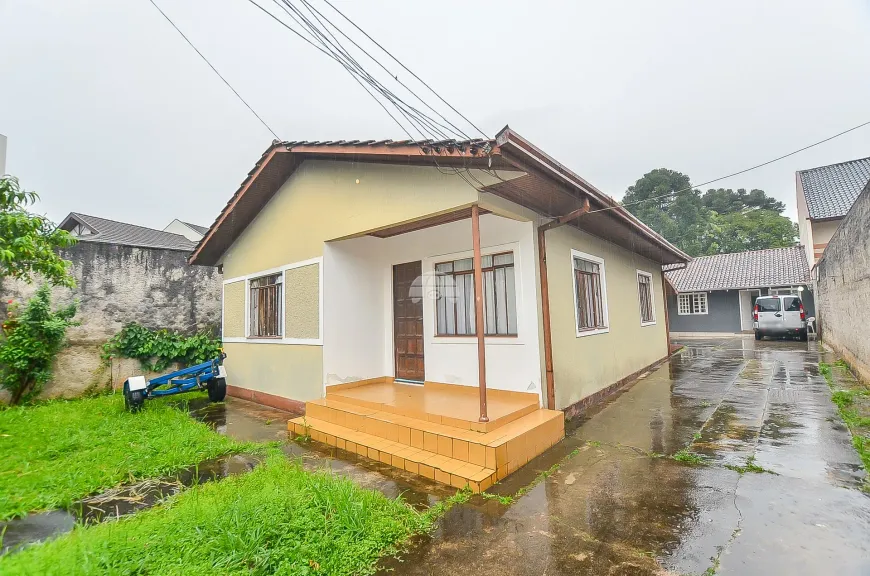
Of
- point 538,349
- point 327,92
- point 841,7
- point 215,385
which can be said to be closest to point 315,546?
point 538,349

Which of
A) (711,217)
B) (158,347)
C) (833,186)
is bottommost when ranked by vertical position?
(158,347)

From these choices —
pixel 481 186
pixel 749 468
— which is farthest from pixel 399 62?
pixel 749 468

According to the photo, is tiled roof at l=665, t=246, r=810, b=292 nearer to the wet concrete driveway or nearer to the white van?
the white van

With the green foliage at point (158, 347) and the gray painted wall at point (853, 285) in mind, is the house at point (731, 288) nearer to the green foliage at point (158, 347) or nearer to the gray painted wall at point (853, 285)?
the gray painted wall at point (853, 285)

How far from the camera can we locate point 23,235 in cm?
458

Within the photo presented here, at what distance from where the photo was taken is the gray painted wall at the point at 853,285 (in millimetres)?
5906

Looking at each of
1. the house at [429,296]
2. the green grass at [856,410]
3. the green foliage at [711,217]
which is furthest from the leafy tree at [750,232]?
the house at [429,296]

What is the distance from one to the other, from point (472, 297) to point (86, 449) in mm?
5332

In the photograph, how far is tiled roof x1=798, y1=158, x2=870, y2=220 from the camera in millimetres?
14508

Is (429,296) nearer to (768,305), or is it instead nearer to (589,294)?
(589,294)

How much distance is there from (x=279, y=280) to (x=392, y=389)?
10.2ft

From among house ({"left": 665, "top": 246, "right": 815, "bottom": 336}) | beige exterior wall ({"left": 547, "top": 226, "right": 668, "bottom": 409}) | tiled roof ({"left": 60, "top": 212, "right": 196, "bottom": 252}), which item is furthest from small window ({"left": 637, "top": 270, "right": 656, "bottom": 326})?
tiled roof ({"left": 60, "top": 212, "right": 196, "bottom": 252})

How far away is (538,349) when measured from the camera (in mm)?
5051

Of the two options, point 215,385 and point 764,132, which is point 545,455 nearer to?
point 215,385
